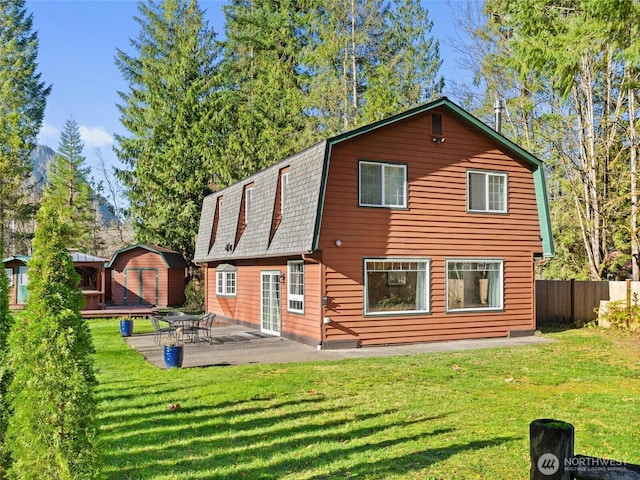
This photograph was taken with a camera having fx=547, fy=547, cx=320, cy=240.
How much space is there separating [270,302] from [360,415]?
9888 millimetres

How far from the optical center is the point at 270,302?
16750 millimetres

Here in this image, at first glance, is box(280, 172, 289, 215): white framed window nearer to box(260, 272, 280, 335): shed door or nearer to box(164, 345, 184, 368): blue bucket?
box(260, 272, 280, 335): shed door

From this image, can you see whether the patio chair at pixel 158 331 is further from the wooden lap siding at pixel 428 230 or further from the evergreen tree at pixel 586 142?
the evergreen tree at pixel 586 142

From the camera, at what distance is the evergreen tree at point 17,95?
35.8 meters

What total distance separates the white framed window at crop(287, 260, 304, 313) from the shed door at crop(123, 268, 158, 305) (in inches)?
635

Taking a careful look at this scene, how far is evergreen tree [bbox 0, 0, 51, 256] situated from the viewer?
117ft

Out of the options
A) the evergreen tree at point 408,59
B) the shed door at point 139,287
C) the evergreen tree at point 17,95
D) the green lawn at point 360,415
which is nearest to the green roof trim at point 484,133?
the green lawn at point 360,415

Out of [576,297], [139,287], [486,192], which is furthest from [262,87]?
[576,297]

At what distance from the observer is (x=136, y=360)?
11.9m

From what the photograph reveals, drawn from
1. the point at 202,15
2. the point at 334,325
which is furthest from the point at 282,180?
the point at 202,15

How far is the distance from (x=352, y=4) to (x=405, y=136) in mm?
16045

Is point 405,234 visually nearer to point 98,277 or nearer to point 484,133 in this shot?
point 484,133

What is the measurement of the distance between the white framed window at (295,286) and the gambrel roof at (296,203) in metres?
0.67

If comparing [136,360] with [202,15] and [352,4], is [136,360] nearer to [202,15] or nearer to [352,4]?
[352,4]
